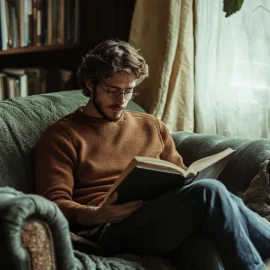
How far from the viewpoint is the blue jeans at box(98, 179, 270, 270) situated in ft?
4.83

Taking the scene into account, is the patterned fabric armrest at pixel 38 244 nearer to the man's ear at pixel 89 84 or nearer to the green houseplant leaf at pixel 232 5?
the man's ear at pixel 89 84

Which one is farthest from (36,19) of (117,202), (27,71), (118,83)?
(117,202)

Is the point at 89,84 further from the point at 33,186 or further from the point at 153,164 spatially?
the point at 153,164

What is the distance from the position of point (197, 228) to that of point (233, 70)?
3.77 ft

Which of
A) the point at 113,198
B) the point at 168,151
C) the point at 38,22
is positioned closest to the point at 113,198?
the point at 113,198

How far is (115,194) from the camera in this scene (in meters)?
1.48

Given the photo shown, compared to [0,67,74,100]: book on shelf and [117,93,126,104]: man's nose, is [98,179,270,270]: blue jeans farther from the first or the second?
[0,67,74,100]: book on shelf

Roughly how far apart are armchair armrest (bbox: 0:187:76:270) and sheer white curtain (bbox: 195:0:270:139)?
1380 millimetres

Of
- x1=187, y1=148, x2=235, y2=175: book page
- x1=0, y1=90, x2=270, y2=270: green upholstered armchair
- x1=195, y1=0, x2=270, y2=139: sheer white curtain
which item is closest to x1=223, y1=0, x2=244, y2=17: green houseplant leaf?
x1=195, y1=0, x2=270, y2=139: sheer white curtain

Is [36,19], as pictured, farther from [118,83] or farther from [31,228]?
[31,228]

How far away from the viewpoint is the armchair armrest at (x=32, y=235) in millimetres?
1203

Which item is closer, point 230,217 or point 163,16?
point 230,217

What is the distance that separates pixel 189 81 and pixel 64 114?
2.27 feet

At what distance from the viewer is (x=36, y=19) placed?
8.36 feet
